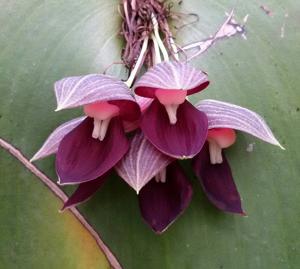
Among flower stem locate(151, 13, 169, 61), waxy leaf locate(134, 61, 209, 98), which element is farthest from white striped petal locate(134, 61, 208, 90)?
flower stem locate(151, 13, 169, 61)

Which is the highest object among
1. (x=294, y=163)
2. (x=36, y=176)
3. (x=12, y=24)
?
(x=12, y=24)

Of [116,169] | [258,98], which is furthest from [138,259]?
[258,98]

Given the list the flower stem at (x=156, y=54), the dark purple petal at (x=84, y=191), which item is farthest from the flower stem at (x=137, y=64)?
A: the dark purple petal at (x=84, y=191)

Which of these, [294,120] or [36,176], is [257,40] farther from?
[36,176]

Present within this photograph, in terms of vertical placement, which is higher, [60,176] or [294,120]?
[60,176]

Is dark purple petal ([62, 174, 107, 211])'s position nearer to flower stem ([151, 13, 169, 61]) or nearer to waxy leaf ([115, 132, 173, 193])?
waxy leaf ([115, 132, 173, 193])

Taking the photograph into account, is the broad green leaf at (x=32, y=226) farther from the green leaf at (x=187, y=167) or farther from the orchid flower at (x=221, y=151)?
the orchid flower at (x=221, y=151)
